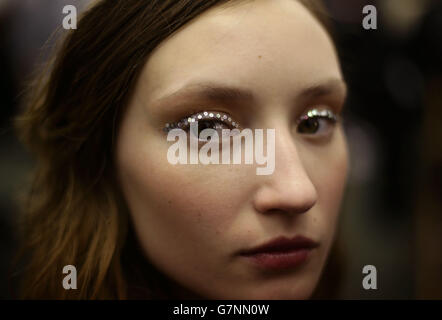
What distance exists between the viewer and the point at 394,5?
1335mm

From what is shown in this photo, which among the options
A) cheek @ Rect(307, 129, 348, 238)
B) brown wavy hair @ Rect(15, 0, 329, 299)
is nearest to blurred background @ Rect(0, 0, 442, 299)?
brown wavy hair @ Rect(15, 0, 329, 299)

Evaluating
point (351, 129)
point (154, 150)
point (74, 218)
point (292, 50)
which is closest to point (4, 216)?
point (74, 218)

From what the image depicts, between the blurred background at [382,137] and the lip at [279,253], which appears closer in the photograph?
the lip at [279,253]

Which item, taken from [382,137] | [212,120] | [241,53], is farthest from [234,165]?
[382,137]

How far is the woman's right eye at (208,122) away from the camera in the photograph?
0.75 m

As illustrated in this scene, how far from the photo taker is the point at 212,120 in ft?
2.46

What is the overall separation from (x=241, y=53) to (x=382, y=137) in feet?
3.80

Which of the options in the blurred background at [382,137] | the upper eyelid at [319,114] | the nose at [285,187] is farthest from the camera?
the blurred background at [382,137]

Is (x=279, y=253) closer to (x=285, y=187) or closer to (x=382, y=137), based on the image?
(x=285, y=187)

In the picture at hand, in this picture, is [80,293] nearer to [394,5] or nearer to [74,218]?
[74,218]

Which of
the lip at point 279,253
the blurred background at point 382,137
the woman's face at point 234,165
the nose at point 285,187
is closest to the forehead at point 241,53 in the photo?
the woman's face at point 234,165

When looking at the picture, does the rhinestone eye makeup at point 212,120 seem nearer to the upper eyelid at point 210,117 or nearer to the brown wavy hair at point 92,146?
the upper eyelid at point 210,117

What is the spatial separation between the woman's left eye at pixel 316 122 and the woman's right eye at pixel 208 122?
0.50 ft

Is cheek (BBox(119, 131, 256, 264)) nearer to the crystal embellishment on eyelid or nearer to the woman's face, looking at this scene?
the woman's face
